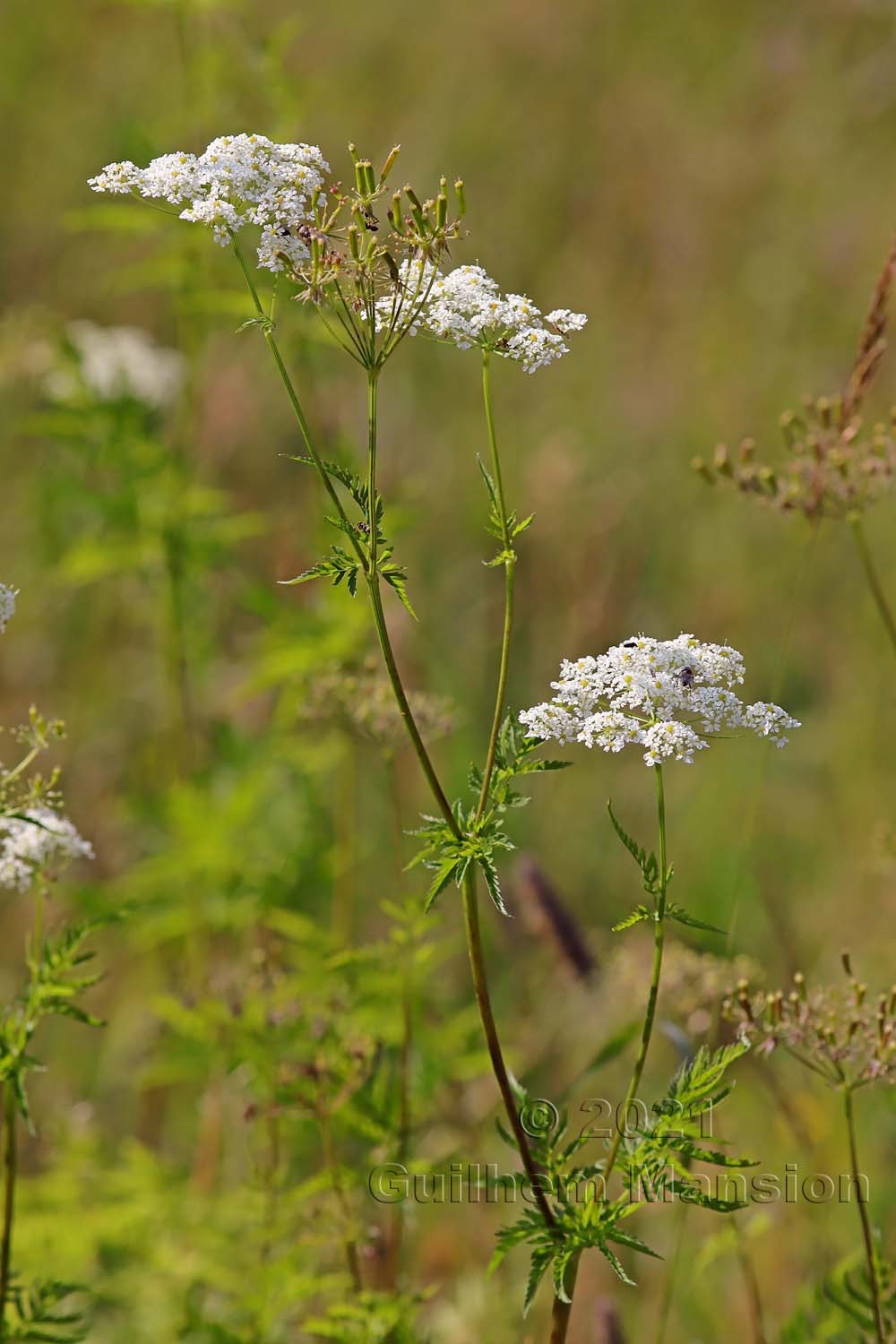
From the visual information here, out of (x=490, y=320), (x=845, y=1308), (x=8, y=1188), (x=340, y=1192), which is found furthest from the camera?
(x=340, y=1192)

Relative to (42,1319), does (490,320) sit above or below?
above

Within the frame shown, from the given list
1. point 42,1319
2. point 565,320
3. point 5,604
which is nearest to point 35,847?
point 5,604

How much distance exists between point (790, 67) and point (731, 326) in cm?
293

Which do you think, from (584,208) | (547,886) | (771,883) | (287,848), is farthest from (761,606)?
(584,208)

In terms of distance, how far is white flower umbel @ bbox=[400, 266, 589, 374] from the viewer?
262 centimetres

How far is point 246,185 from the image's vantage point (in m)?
2.56

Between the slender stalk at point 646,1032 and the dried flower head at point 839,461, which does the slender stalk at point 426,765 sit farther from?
the dried flower head at point 839,461

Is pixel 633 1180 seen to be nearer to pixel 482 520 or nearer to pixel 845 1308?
pixel 845 1308

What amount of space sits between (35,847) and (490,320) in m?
1.60

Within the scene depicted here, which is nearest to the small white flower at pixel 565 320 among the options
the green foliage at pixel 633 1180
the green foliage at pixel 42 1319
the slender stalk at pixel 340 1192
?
the green foliage at pixel 633 1180

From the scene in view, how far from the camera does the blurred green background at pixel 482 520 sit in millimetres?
5293

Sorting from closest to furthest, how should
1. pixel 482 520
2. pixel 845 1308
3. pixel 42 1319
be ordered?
pixel 42 1319 → pixel 845 1308 → pixel 482 520

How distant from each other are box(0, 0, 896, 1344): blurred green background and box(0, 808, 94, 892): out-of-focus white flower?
0.60 meters

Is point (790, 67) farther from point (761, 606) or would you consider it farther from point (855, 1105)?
point (855, 1105)
